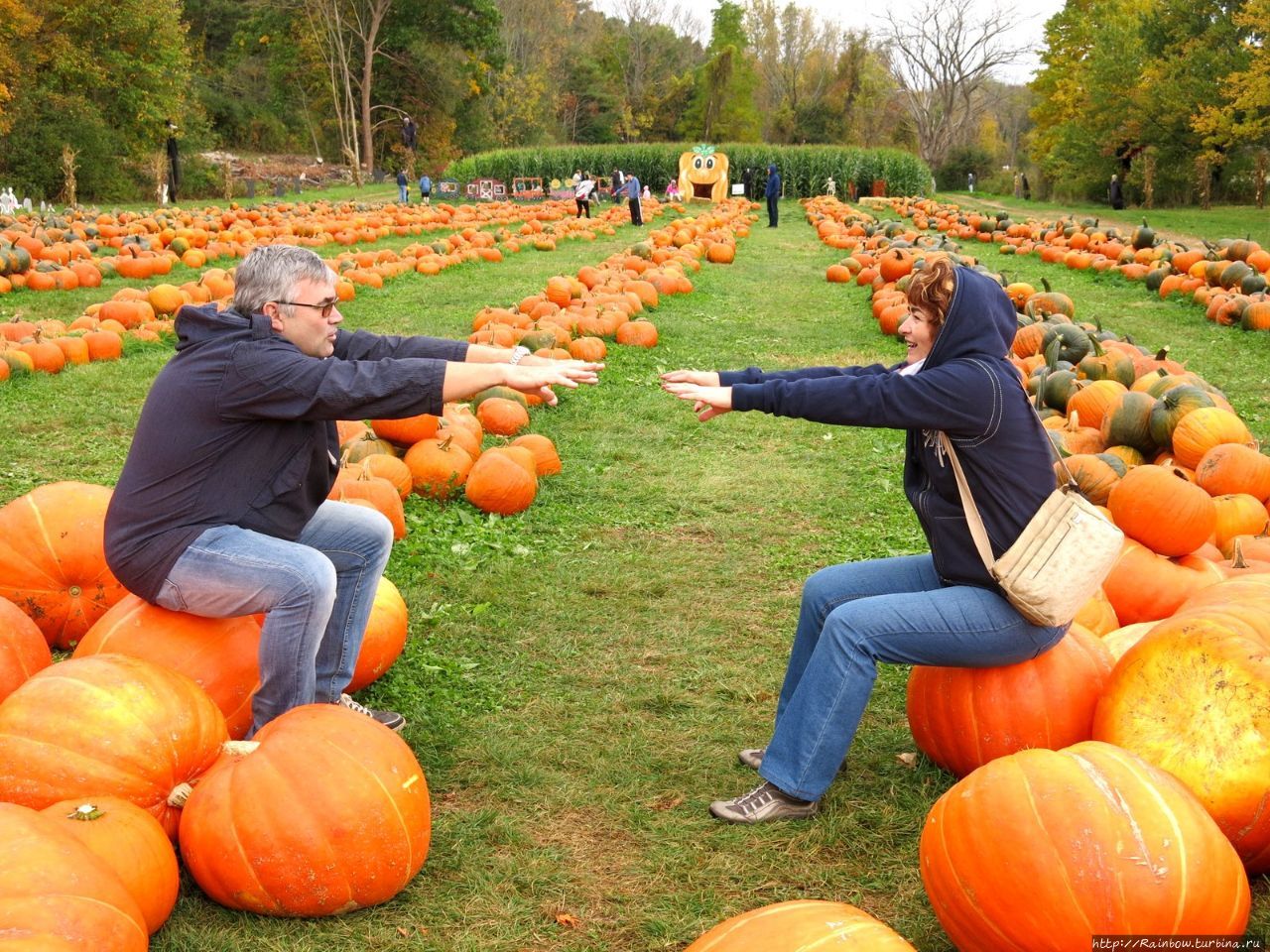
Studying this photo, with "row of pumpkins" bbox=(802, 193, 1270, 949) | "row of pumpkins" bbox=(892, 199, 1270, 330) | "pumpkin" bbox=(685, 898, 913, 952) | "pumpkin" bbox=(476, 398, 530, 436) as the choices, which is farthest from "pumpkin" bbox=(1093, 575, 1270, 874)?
"row of pumpkins" bbox=(892, 199, 1270, 330)

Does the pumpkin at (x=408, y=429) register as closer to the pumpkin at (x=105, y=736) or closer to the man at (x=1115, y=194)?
the pumpkin at (x=105, y=736)

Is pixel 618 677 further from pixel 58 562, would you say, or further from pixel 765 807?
pixel 58 562

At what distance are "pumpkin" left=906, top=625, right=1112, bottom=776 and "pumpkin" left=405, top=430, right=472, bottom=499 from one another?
3.97m

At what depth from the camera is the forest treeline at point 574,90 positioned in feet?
115

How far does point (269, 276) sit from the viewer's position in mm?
3631

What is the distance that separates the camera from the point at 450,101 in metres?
55.2

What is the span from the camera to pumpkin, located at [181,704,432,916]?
304cm

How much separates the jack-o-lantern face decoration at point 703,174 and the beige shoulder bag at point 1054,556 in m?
37.6

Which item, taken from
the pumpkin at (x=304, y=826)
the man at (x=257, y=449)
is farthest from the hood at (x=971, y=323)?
the pumpkin at (x=304, y=826)

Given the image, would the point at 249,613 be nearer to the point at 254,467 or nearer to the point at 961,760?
the point at 254,467

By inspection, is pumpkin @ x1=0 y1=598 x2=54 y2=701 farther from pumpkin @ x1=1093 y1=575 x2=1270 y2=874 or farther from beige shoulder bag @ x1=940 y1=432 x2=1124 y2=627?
pumpkin @ x1=1093 y1=575 x2=1270 y2=874

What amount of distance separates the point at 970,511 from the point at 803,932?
150 cm

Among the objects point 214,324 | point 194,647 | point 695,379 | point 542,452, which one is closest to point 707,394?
point 695,379

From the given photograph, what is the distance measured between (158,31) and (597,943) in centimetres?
4117
